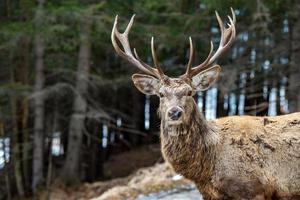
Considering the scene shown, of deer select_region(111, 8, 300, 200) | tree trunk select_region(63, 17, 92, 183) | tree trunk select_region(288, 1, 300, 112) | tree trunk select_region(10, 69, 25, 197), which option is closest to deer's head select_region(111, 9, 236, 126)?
deer select_region(111, 8, 300, 200)

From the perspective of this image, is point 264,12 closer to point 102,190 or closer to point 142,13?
point 142,13

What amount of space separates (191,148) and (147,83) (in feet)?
3.29

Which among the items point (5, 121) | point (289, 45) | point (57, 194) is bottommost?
point (57, 194)

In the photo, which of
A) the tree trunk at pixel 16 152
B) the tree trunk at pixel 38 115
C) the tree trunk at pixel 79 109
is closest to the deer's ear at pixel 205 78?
the tree trunk at pixel 79 109

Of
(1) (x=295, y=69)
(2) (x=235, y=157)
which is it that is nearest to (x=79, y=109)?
(1) (x=295, y=69)

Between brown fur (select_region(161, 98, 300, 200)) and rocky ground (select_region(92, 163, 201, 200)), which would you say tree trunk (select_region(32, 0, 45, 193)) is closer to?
rocky ground (select_region(92, 163, 201, 200))

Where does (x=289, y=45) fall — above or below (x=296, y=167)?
above

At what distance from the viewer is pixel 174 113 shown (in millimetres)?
6715

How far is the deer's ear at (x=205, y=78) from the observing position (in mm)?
7328

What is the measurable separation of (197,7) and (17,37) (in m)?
4.69

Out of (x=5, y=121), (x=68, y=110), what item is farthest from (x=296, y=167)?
(x=68, y=110)

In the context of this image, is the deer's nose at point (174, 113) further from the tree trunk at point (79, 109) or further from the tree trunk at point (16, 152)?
the tree trunk at point (16, 152)

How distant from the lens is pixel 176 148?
6.99m

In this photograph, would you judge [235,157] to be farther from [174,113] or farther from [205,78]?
[205,78]
